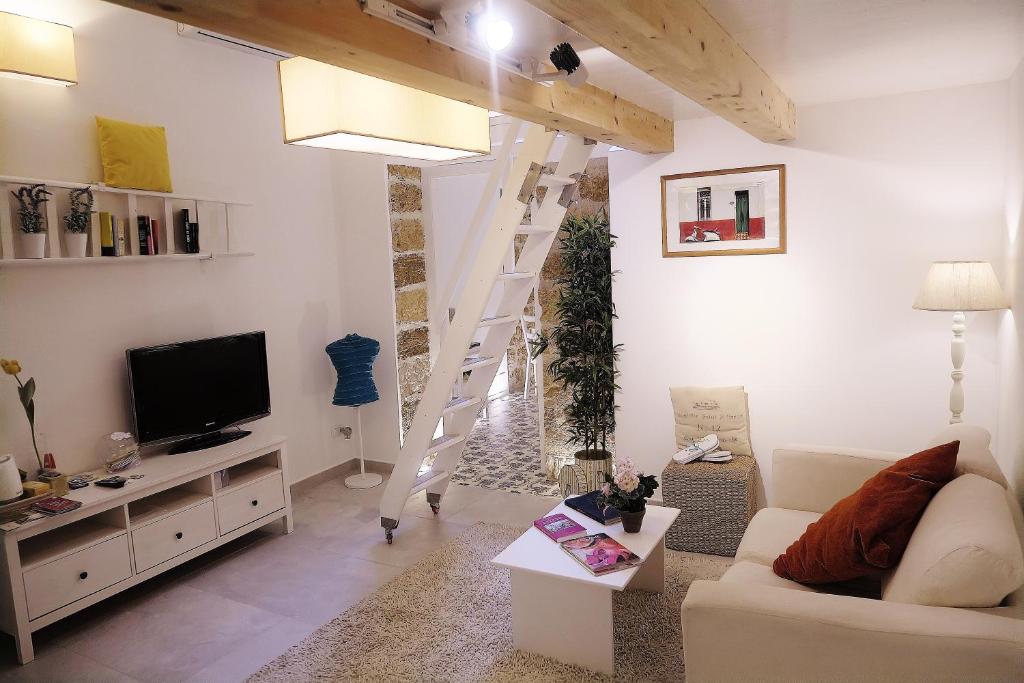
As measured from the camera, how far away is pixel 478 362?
4.32m

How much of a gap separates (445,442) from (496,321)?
80cm

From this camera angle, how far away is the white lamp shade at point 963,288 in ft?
11.1

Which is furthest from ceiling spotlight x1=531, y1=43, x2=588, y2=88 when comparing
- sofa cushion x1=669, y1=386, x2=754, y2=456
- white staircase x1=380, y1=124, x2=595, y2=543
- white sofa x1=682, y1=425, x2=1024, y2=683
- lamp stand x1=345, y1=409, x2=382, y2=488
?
lamp stand x1=345, y1=409, x2=382, y2=488

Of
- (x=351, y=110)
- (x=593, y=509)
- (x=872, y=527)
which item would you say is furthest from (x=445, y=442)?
(x=872, y=527)

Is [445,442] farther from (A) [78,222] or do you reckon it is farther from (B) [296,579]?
(A) [78,222]

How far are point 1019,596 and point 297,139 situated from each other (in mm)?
2752

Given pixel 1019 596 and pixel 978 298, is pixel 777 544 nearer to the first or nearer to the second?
pixel 1019 596

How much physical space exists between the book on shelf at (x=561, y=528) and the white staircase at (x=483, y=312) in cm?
102

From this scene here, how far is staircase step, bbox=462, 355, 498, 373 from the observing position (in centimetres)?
425

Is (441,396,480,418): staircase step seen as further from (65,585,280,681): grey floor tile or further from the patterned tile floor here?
(65,585,280,681): grey floor tile

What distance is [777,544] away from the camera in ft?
9.57

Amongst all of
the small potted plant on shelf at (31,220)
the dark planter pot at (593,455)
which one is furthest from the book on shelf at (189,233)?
the dark planter pot at (593,455)

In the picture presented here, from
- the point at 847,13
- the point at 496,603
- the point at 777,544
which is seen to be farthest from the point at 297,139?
the point at 777,544

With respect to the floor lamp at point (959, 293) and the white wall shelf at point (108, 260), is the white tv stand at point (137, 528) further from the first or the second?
the floor lamp at point (959, 293)
